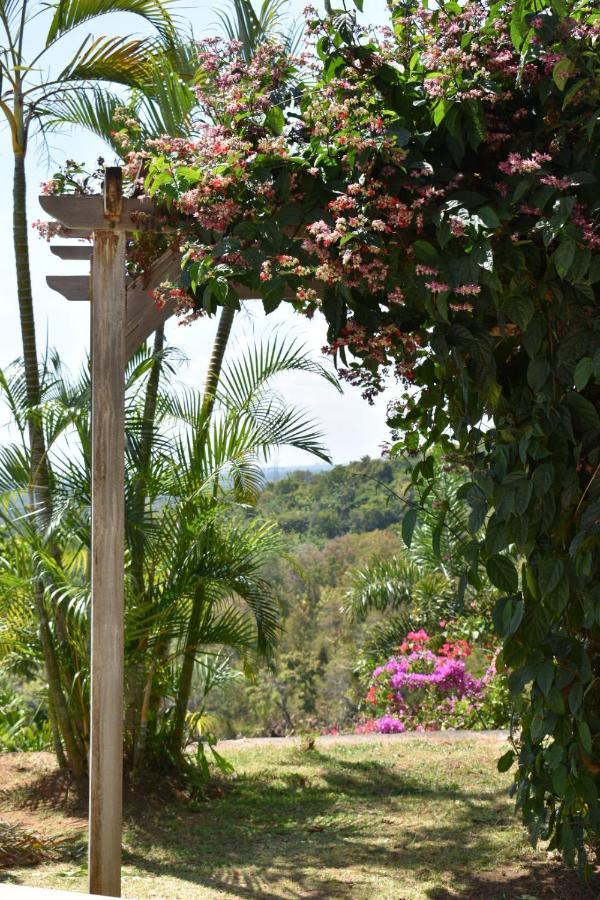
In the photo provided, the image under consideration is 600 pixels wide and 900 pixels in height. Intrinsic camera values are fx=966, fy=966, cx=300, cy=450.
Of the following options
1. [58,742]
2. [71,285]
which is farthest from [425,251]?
[58,742]

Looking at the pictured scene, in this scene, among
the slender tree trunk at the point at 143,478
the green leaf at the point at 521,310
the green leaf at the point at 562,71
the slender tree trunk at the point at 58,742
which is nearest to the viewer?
the green leaf at the point at 562,71

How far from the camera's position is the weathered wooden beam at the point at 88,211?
3.04 metres

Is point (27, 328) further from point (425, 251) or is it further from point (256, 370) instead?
point (425, 251)

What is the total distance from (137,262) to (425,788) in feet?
9.93

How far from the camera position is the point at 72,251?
384cm

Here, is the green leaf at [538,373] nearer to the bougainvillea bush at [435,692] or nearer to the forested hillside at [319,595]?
the bougainvillea bush at [435,692]

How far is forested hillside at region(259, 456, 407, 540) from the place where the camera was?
68.0ft

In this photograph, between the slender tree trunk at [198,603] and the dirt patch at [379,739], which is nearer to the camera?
the slender tree trunk at [198,603]

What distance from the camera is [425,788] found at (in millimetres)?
4805

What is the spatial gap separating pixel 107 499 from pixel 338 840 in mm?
1882

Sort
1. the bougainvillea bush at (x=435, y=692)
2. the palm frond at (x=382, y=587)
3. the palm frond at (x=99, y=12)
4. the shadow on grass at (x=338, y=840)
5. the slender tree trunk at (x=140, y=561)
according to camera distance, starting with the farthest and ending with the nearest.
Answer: the palm frond at (x=382, y=587)
the bougainvillea bush at (x=435, y=692)
the palm frond at (x=99, y=12)
the slender tree trunk at (x=140, y=561)
the shadow on grass at (x=338, y=840)

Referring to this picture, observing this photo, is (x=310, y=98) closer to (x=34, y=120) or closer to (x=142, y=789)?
(x=34, y=120)

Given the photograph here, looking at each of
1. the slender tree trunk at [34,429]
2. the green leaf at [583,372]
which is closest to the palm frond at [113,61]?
the slender tree trunk at [34,429]

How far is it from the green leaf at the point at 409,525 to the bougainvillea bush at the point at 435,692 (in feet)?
13.4
